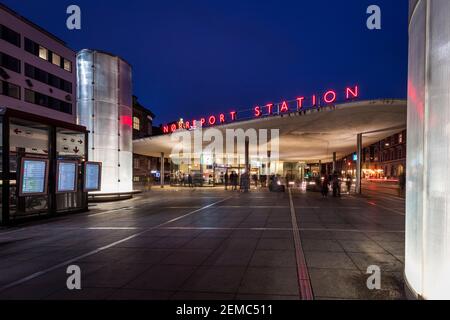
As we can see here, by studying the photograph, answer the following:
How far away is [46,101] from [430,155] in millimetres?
50543

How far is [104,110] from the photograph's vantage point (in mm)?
17859

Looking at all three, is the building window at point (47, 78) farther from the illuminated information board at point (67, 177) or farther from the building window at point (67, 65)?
the illuminated information board at point (67, 177)

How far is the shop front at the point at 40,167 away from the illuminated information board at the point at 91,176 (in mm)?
47

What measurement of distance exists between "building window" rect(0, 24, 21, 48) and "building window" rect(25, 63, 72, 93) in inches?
113

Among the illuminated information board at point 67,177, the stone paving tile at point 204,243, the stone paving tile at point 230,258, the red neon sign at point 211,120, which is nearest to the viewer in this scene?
the stone paving tile at point 230,258

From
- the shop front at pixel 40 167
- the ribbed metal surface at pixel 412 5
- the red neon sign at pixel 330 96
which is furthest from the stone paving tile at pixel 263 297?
the red neon sign at pixel 330 96

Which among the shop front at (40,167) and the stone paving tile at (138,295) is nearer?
the stone paving tile at (138,295)

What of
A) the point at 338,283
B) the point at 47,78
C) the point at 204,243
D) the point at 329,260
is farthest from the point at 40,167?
the point at 47,78

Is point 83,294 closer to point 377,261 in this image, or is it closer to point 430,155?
point 430,155

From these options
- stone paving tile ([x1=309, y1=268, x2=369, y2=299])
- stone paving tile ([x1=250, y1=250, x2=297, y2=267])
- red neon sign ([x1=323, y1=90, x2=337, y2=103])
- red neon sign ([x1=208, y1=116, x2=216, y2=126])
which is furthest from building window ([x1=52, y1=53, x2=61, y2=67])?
stone paving tile ([x1=309, y1=268, x2=369, y2=299])

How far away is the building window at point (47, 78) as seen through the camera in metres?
41.9
